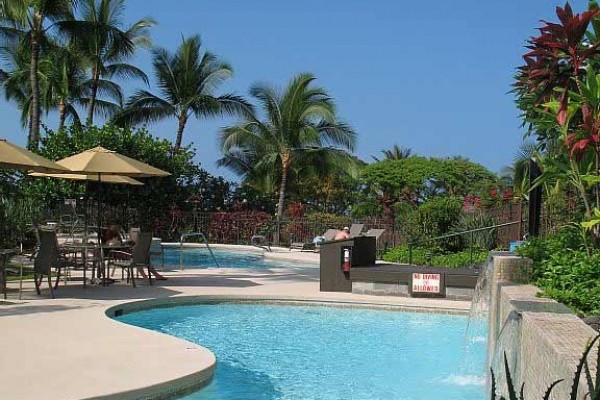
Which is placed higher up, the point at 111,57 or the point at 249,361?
the point at 111,57

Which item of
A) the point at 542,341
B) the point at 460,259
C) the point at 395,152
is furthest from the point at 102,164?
the point at 395,152

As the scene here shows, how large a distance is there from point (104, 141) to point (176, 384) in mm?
18611

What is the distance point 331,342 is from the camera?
28.3ft

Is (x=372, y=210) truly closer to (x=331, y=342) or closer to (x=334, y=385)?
(x=331, y=342)

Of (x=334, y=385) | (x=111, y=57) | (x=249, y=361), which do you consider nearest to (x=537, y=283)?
(x=334, y=385)

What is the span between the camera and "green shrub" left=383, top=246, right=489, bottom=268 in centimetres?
1502

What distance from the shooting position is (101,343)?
663 cm

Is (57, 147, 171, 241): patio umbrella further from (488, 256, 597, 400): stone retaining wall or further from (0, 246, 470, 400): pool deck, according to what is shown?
(488, 256, 597, 400): stone retaining wall

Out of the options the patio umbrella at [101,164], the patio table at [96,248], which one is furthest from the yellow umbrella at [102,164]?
the patio table at [96,248]

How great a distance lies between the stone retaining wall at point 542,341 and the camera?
2.95m

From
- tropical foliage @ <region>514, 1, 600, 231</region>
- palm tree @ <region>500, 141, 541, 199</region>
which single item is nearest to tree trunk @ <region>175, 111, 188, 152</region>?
palm tree @ <region>500, 141, 541, 199</region>

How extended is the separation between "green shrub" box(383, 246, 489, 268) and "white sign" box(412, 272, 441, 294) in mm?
2768

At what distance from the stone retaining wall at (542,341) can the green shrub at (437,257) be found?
935 centimetres

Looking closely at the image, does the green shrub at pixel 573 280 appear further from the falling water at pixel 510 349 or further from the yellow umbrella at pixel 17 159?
the yellow umbrella at pixel 17 159
